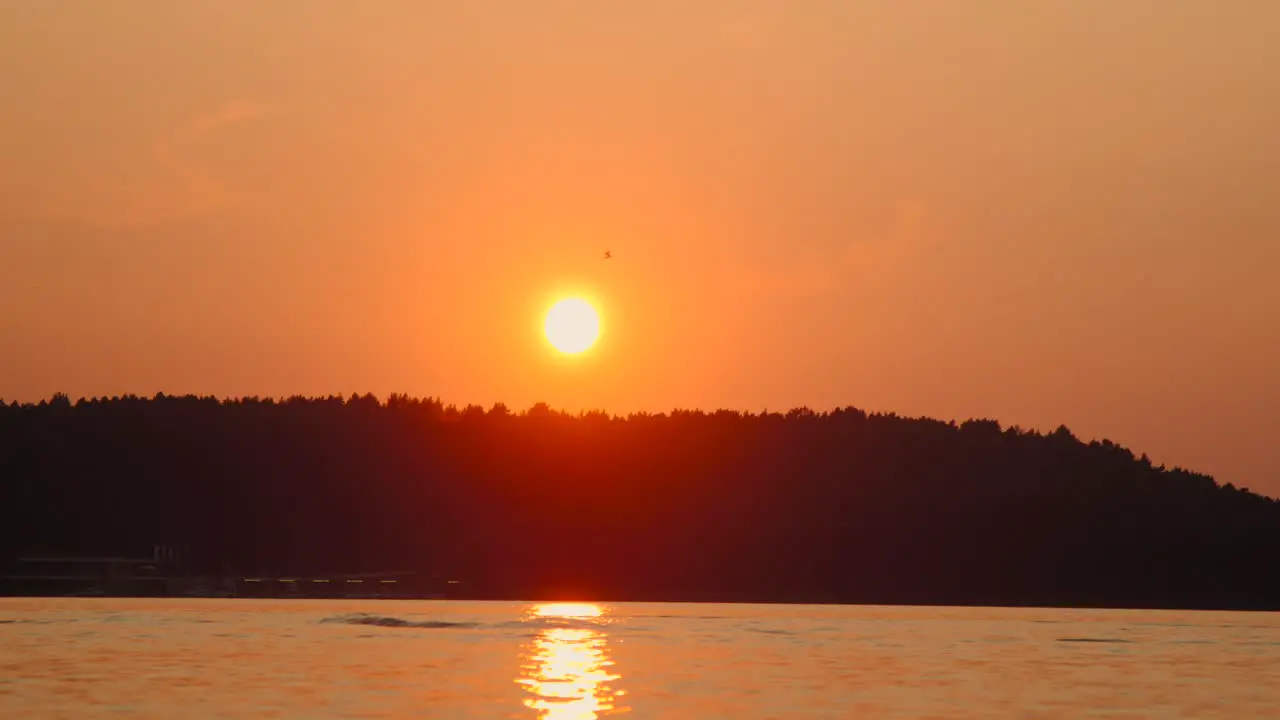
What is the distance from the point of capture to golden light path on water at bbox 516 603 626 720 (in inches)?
2213

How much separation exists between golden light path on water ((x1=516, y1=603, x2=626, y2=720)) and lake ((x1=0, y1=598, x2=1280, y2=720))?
0.35ft

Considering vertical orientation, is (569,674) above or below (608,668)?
below

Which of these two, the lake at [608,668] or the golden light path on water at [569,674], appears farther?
the lake at [608,668]

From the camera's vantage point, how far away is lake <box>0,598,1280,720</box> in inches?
2233

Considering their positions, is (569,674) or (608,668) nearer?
(569,674)

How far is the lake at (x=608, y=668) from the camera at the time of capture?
186 ft

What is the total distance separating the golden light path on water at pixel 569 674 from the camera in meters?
56.2

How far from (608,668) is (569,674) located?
3.15 meters

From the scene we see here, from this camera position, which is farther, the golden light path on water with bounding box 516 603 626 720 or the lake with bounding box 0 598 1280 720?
the lake with bounding box 0 598 1280 720

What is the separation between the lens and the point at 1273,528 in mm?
197375

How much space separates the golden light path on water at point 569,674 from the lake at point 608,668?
4.2 inches

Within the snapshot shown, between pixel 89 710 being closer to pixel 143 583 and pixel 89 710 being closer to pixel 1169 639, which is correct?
pixel 1169 639

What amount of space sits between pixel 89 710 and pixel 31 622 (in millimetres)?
50648

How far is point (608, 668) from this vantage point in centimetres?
7200
